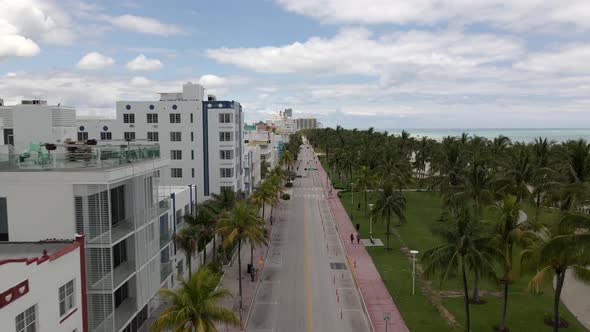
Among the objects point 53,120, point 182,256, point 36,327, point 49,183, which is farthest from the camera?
point 53,120

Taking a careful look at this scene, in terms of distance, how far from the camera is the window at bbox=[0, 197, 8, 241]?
71.3 ft

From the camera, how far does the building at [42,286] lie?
619 inches

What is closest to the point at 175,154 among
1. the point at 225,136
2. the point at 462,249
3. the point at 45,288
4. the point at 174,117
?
the point at 174,117

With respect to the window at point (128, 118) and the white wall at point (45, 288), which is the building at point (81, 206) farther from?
the window at point (128, 118)

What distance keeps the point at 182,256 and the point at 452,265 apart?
77.6ft

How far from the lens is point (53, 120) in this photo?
51.3 metres

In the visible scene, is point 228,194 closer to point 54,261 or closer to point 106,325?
point 106,325

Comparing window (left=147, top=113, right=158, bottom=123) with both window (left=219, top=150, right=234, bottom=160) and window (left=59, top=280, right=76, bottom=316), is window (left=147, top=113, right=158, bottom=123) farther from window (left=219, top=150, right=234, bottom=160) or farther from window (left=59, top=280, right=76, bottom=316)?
window (left=59, top=280, right=76, bottom=316)

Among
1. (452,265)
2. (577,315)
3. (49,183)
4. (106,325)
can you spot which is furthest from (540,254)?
(49,183)

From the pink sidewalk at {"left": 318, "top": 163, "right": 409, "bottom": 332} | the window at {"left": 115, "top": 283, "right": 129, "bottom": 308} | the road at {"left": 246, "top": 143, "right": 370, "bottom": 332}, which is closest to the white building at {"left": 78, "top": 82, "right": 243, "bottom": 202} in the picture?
the road at {"left": 246, "top": 143, "right": 370, "bottom": 332}

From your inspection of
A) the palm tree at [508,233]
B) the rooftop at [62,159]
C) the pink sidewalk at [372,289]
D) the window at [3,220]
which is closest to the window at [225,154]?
the pink sidewalk at [372,289]

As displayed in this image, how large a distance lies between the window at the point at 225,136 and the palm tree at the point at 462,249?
133 feet

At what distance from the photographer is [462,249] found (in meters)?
27.0

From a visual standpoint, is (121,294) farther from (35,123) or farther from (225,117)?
(225,117)
